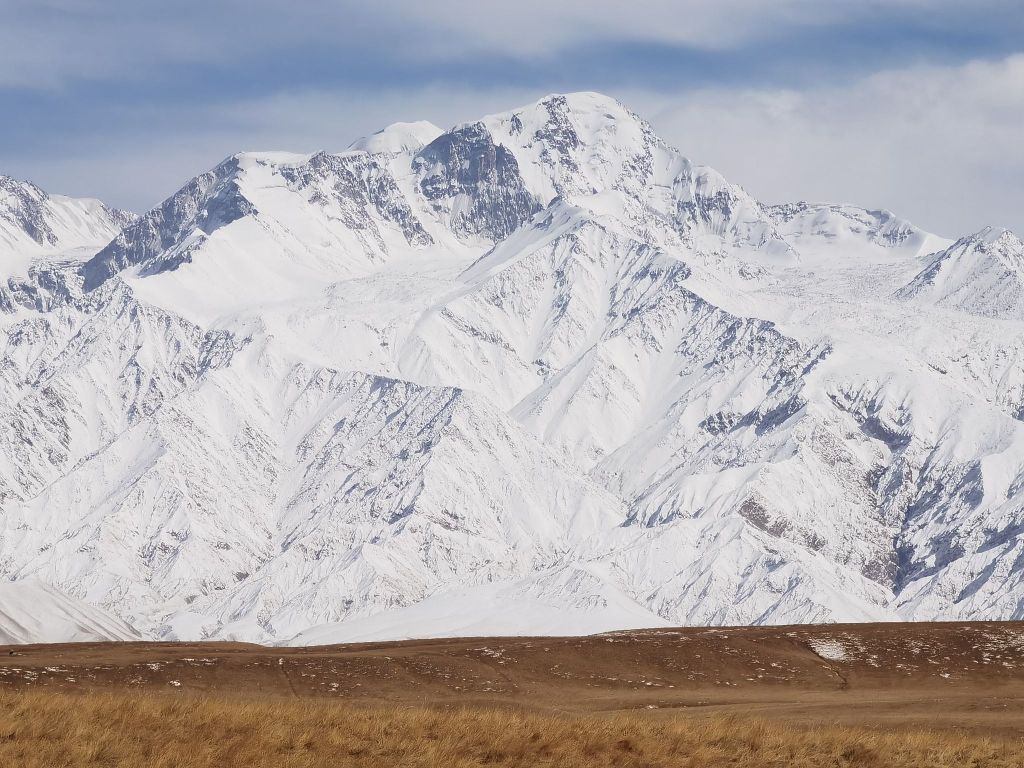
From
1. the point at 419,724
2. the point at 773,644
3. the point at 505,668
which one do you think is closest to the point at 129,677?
the point at 505,668

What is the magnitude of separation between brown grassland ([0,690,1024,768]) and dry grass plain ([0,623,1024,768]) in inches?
1.8

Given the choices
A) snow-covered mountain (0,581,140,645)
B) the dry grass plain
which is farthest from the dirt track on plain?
snow-covered mountain (0,581,140,645)

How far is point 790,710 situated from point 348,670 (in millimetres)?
16330

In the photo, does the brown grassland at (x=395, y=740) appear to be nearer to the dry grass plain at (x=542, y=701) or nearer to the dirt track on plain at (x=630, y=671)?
the dry grass plain at (x=542, y=701)

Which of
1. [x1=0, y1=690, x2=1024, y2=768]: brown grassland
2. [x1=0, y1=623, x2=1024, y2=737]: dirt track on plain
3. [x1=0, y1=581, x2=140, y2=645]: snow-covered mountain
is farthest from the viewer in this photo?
[x1=0, y1=581, x2=140, y2=645]: snow-covered mountain

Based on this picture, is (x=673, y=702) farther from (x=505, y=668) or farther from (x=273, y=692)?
(x=273, y=692)

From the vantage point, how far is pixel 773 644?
55688mm

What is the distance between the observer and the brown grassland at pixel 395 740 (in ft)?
88.8

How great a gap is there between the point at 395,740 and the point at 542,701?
16.8 metres

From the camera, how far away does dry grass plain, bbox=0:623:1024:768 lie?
27938 mm

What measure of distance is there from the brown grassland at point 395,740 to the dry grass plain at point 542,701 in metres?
0.05

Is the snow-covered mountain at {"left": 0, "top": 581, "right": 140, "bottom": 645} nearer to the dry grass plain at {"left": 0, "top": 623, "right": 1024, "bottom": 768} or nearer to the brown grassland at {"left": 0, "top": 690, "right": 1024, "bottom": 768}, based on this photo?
the dry grass plain at {"left": 0, "top": 623, "right": 1024, "bottom": 768}

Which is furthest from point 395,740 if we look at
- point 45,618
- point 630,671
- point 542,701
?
point 45,618

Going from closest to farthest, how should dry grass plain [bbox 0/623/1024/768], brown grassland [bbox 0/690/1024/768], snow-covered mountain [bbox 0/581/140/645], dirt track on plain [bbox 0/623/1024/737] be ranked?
brown grassland [bbox 0/690/1024/768] → dry grass plain [bbox 0/623/1024/768] → dirt track on plain [bbox 0/623/1024/737] → snow-covered mountain [bbox 0/581/140/645]
